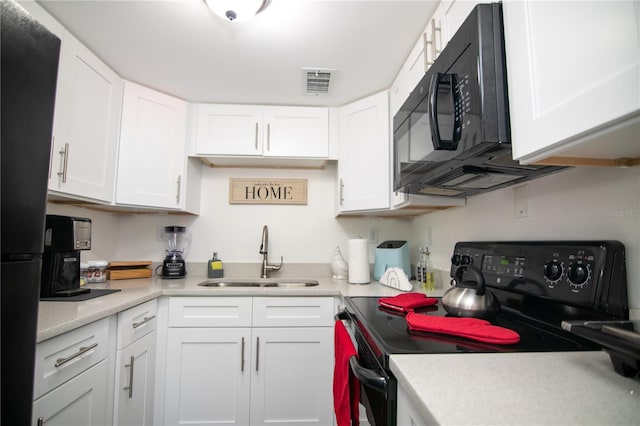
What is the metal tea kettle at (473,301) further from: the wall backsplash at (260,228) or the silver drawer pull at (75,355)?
the silver drawer pull at (75,355)

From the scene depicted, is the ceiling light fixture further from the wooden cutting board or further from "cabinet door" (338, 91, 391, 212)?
the wooden cutting board

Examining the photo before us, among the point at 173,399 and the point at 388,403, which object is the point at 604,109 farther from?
the point at 173,399

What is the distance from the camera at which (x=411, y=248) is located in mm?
2307

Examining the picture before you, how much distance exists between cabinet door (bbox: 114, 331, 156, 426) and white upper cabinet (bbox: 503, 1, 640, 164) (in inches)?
67.7

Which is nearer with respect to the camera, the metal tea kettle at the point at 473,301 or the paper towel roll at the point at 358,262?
the metal tea kettle at the point at 473,301

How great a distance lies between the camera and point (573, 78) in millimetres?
558

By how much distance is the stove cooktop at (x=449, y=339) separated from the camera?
0.70 meters

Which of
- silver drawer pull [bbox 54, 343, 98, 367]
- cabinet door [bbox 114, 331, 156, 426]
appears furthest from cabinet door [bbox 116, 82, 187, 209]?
silver drawer pull [bbox 54, 343, 98, 367]

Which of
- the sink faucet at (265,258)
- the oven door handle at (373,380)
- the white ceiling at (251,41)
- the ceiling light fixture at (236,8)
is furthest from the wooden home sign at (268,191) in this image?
the oven door handle at (373,380)

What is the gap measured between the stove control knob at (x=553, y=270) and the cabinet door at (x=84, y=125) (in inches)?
78.3

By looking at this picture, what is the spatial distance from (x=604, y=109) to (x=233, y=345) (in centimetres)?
178

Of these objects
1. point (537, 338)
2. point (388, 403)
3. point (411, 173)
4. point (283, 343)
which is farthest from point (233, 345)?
point (537, 338)

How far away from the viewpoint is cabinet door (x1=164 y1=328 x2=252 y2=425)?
1625 millimetres

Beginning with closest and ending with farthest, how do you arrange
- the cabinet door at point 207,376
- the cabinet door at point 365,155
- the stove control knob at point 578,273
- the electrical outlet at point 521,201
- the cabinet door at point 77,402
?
the stove control knob at point 578,273
the cabinet door at point 77,402
the electrical outlet at point 521,201
the cabinet door at point 207,376
the cabinet door at point 365,155
